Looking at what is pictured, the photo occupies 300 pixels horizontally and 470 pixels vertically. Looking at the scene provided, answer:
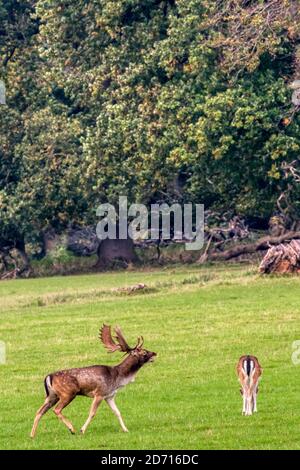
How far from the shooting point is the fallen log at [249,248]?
42.3 metres

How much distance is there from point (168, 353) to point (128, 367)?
7238mm

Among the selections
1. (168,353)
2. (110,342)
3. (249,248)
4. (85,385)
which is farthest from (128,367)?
(249,248)

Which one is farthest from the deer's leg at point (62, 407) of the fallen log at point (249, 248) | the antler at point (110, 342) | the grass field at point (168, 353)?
the fallen log at point (249, 248)

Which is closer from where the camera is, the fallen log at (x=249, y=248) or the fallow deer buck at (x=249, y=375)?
the fallow deer buck at (x=249, y=375)

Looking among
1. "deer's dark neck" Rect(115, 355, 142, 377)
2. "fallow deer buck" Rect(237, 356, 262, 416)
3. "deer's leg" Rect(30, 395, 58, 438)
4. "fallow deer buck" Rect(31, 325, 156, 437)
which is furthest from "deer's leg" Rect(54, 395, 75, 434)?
"fallow deer buck" Rect(237, 356, 262, 416)

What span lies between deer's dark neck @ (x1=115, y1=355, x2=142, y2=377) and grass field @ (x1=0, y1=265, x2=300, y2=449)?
705 millimetres

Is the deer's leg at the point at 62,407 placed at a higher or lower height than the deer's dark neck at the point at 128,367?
lower

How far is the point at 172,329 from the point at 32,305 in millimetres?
7191

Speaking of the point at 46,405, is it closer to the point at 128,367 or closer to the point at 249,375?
the point at 128,367

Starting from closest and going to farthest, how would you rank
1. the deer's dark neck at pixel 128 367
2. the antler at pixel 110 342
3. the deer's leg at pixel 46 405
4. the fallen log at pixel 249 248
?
the deer's leg at pixel 46 405 → the deer's dark neck at pixel 128 367 → the antler at pixel 110 342 → the fallen log at pixel 249 248

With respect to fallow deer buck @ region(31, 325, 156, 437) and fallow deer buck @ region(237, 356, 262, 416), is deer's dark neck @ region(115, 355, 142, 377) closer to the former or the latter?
fallow deer buck @ region(31, 325, 156, 437)

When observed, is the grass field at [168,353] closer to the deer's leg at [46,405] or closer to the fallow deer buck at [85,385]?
the deer's leg at [46,405]

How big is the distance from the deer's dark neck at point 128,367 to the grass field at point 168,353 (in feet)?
2.31

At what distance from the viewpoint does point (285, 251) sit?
1444 inches
